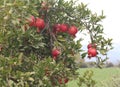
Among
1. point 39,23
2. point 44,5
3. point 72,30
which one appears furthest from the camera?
point 72,30

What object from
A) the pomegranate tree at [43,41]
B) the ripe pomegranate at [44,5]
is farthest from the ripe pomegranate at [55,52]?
the ripe pomegranate at [44,5]

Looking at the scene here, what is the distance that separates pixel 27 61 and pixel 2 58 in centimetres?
30

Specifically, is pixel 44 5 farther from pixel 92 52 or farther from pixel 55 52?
pixel 92 52

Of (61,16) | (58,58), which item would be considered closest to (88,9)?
(61,16)

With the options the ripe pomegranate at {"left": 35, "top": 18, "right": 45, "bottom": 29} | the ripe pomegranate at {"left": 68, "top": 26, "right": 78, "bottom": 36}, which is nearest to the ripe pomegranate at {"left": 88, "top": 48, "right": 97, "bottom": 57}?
the ripe pomegranate at {"left": 68, "top": 26, "right": 78, "bottom": 36}

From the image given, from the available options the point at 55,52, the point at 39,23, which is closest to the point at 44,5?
the point at 39,23

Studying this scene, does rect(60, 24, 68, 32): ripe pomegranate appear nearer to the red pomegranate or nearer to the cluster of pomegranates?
the red pomegranate

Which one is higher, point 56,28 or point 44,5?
point 44,5

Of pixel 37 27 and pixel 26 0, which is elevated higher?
pixel 26 0

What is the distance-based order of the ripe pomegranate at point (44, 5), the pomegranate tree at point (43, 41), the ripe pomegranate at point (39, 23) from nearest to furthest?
the pomegranate tree at point (43, 41)
the ripe pomegranate at point (39, 23)
the ripe pomegranate at point (44, 5)

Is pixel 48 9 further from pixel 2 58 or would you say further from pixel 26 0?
pixel 2 58

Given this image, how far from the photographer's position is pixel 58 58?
423 cm

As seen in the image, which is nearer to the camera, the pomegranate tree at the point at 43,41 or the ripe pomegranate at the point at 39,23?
Result: the pomegranate tree at the point at 43,41

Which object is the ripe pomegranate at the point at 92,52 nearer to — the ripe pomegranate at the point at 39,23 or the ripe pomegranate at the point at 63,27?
the ripe pomegranate at the point at 63,27
